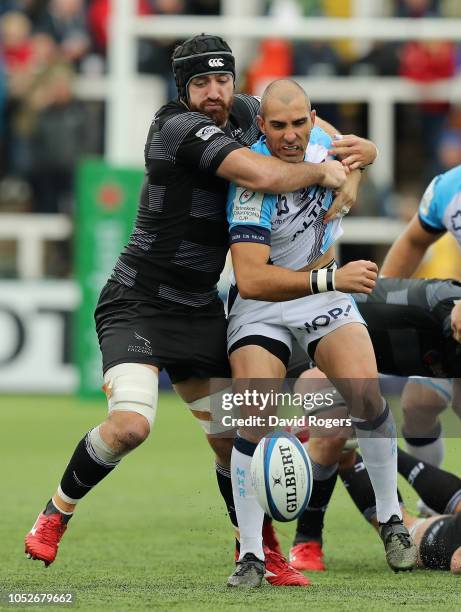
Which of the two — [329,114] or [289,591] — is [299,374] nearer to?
[289,591]

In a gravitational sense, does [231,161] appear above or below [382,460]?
above

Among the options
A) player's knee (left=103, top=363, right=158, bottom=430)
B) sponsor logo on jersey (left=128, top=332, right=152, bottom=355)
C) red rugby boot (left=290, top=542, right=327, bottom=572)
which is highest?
sponsor logo on jersey (left=128, top=332, right=152, bottom=355)

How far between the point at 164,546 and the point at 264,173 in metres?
2.15

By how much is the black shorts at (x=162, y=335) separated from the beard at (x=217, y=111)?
31.6 inches

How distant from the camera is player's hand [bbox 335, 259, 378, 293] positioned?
19.9 ft

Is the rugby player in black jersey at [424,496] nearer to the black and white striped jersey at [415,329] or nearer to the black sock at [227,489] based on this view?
the black and white striped jersey at [415,329]

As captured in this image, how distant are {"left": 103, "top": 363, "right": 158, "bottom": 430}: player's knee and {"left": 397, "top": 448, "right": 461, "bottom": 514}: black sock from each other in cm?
150

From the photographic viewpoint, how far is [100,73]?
16.8 metres

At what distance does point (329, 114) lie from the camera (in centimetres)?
1534

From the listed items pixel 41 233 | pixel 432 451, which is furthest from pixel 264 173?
pixel 41 233

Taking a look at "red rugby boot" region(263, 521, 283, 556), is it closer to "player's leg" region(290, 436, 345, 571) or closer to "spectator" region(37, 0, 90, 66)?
"player's leg" region(290, 436, 345, 571)

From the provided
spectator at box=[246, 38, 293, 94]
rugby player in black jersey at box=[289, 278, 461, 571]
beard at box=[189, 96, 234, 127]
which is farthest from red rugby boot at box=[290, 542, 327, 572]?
spectator at box=[246, 38, 293, 94]

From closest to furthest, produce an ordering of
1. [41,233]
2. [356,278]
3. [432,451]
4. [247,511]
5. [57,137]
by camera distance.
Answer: [356,278] → [247,511] → [432,451] → [41,233] → [57,137]

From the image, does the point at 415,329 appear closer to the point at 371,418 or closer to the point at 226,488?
the point at 371,418
